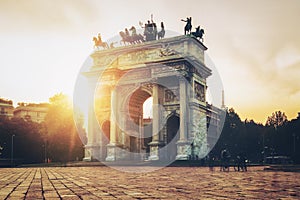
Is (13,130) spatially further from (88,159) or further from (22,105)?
(22,105)

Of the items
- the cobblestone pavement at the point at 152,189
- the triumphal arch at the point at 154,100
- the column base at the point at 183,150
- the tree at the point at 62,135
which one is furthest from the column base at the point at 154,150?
the cobblestone pavement at the point at 152,189

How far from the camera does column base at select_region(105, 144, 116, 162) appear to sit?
3905cm

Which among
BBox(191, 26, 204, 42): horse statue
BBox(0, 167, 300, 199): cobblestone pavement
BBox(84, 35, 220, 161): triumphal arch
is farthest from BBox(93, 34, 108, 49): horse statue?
BBox(0, 167, 300, 199): cobblestone pavement

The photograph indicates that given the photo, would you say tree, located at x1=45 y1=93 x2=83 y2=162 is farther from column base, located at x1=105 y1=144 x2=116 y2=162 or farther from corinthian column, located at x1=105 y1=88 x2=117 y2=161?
column base, located at x1=105 y1=144 x2=116 y2=162

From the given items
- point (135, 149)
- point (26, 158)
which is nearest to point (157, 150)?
point (135, 149)

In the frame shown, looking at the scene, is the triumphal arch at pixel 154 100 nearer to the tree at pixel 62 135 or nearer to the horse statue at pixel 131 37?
the horse statue at pixel 131 37

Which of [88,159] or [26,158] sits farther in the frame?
[26,158]

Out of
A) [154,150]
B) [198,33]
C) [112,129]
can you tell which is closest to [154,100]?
[154,150]

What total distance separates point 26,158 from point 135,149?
70.1 feet

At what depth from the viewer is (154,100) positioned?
127ft

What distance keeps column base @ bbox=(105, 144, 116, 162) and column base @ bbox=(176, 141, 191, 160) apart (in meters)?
6.91

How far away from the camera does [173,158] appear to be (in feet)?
124

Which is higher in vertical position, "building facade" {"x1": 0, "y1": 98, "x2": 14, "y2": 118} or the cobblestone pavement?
"building facade" {"x1": 0, "y1": 98, "x2": 14, "y2": 118}

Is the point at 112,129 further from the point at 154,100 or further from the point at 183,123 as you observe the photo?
the point at 183,123
